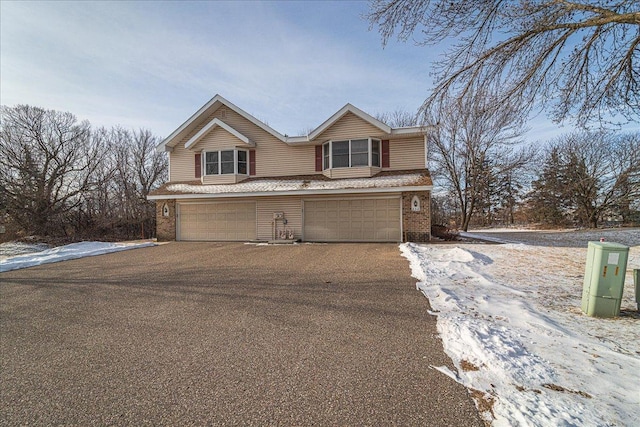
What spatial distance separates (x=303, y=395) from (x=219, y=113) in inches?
637

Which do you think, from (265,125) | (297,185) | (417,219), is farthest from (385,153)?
(265,125)

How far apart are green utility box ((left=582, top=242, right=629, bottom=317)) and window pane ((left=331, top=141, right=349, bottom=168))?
10.6 metres

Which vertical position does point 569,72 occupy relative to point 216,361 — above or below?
above

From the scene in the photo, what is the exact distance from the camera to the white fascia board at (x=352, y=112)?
1339 cm

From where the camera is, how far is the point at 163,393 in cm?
248

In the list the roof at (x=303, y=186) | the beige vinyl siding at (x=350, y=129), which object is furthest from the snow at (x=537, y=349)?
the beige vinyl siding at (x=350, y=129)

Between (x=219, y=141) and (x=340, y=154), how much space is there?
6.27 meters

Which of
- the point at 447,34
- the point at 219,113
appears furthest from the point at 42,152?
the point at 447,34

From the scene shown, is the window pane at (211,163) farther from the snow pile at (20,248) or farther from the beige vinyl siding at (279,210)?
the snow pile at (20,248)

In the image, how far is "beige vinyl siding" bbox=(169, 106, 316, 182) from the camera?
1498cm

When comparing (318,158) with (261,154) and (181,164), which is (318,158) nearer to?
(261,154)

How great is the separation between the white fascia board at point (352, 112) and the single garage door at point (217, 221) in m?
4.91

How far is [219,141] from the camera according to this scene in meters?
15.3

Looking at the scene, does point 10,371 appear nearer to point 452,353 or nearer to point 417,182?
point 452,353
